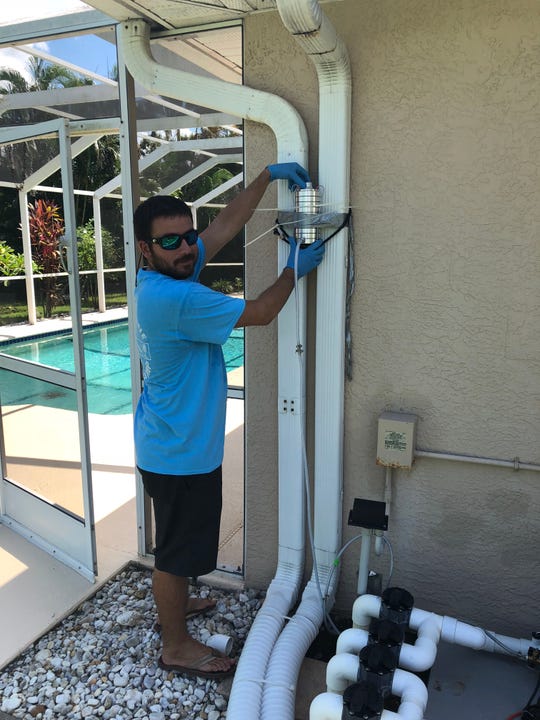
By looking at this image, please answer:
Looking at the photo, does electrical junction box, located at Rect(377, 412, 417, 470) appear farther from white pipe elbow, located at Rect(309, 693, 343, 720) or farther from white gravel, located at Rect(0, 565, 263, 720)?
white gravel, located at Rect(0, 565, 263, 720)

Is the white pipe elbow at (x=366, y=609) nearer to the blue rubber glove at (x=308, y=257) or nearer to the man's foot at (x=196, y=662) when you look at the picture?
the man's foot at (x=196, y=662)

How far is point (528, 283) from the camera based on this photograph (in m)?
2.11

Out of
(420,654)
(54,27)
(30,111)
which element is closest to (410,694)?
(420,654)

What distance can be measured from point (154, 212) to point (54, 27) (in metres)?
1.49

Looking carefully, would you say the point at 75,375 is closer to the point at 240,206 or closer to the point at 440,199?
the point at 240,206

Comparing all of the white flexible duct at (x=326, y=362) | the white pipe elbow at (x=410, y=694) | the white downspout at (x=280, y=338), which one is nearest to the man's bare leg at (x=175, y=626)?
the white downspout at (x=280, y=338)

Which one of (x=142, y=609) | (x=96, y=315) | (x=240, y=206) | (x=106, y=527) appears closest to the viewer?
(x=240, y=206)

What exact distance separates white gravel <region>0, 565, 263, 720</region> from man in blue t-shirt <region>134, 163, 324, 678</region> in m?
0.09

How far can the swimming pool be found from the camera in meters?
3.26

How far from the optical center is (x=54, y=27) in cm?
278

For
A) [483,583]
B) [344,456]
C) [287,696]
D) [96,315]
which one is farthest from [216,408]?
[96,315]

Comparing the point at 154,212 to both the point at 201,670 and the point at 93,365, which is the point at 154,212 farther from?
the point at 93,365

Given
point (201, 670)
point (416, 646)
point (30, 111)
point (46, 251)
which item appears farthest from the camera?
point (30, 111)

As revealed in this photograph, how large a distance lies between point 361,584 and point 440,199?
61.9 inches
